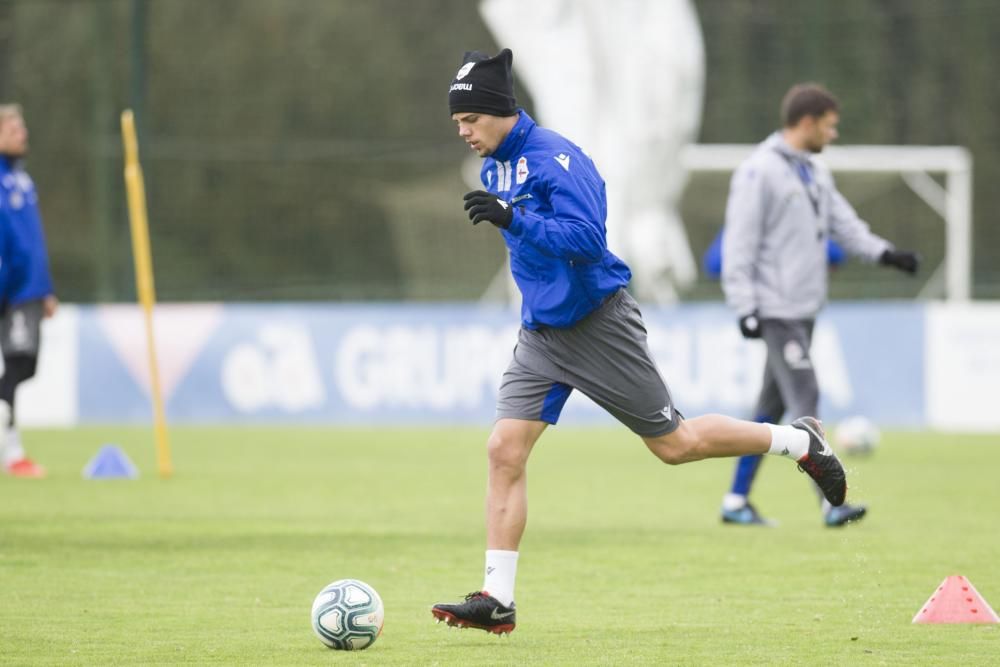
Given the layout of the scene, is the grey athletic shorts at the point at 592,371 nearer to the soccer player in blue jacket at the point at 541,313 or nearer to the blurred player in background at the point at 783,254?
the soccer player in blue jacket at the point at 541,313

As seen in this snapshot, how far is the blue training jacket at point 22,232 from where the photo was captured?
13.1 metres

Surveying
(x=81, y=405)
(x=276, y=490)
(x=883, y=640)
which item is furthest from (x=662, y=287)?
(x=883, y=640)

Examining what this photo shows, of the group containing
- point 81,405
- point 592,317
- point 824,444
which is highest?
point 592,317

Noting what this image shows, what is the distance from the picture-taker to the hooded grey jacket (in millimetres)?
10391

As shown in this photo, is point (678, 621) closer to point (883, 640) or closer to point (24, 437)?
point (883, 640)

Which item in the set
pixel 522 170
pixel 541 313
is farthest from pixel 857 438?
pixel 522 170

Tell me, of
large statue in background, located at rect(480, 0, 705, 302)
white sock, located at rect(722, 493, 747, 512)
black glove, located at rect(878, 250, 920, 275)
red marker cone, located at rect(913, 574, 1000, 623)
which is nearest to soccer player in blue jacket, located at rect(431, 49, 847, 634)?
red marker cone, located at rect(913, 574, 1000, 623)

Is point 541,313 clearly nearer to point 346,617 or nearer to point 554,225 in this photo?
point 554,225

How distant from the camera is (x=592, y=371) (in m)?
7.12

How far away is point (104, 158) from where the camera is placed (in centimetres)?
2280

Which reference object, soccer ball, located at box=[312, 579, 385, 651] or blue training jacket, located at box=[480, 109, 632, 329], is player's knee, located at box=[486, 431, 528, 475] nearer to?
blue training jacket, located at box=[480, 109, 632, 329]

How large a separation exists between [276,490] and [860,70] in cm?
1461

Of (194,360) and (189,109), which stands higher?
(189,109)

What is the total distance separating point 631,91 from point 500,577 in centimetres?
1890
